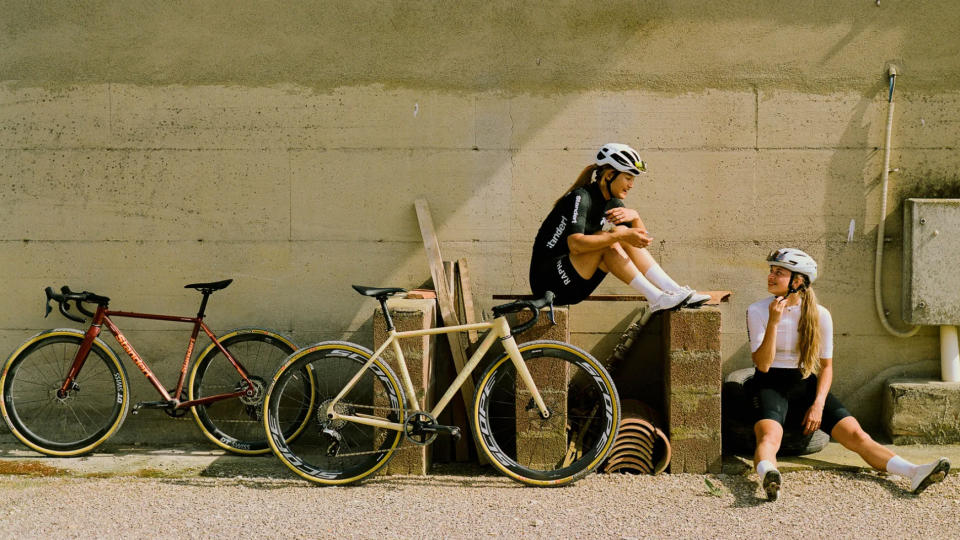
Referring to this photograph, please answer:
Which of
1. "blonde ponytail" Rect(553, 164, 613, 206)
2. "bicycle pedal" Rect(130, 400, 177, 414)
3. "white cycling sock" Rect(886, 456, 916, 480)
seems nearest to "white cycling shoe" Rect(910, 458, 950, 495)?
"white cycling sock" Rect(886, 456, 916, 480)

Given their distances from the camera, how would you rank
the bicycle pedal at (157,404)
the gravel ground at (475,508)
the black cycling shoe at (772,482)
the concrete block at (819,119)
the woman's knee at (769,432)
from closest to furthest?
the gravel ground at (475,508)
the black cycling shoe at (772,482)
the woman's knee at (769,432)
the bicycle pedal at (157,404)
the concrete block at (819,119)

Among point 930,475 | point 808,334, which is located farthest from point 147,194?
point 930,475

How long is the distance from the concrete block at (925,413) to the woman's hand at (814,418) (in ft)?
3.66

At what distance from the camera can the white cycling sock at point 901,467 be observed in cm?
536

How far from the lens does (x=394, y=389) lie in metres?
5.62

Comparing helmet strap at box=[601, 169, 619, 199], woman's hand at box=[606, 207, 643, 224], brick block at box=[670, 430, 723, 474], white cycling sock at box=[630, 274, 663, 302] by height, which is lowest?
brick block at box=[670, 430, 723, 474]

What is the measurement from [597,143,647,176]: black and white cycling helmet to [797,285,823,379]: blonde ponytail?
1303 mm

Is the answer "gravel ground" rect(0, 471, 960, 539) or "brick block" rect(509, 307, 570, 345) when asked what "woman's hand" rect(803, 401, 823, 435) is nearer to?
"gravel ground" rect(0, 471, 960, 539)

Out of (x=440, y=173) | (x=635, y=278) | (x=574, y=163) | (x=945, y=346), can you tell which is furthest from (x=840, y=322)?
(x=440, y=173)

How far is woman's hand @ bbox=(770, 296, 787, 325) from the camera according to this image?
5543 millimetres

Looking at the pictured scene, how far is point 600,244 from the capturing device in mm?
5816

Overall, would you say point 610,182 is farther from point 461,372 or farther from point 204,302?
→ point 204,302

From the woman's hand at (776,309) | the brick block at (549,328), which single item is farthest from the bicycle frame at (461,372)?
the woman's hand at (776,309)

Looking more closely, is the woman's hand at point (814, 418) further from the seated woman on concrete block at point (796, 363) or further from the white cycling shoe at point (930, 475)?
the white cycling shoe at point (930, 475)
